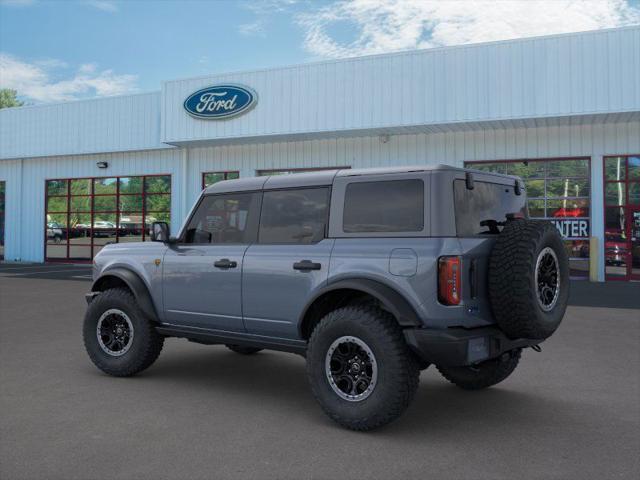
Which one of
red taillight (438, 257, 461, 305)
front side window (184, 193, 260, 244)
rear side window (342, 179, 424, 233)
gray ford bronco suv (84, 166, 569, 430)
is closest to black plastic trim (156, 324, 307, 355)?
gray ford bronco suv (84, 166, 569, 430)

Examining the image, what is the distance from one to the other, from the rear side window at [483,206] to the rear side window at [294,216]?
3.53 ft

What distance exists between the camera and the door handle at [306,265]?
493 cm

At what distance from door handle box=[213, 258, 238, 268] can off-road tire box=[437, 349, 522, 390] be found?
2.01 meters

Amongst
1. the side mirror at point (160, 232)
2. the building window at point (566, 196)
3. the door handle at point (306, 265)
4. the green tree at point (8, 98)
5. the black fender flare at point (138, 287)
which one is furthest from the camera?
the green tree at point (8, 98)

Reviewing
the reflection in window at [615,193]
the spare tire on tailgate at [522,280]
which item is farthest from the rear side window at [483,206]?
the reflection in window at [615,193]

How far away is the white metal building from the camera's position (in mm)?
16531

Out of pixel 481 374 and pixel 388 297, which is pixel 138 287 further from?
pixel 481 374

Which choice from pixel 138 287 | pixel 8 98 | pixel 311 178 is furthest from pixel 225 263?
pixel 8 98

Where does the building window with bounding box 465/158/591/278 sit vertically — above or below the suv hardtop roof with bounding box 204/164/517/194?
above

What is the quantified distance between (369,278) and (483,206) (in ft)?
3.66

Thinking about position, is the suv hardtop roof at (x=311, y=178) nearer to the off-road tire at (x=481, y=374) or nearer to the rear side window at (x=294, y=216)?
the rear side window at (x=294, y=216)

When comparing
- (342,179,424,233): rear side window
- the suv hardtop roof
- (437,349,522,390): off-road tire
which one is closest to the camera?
Result: (342,179,424,233): rear side window

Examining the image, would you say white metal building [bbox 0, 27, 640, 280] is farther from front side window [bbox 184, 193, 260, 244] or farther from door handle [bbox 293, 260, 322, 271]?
door handle [bbox 293, 260, 322, 271]

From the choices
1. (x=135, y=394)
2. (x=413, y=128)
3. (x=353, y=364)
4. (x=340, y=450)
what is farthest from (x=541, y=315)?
(x=413, y=128)
